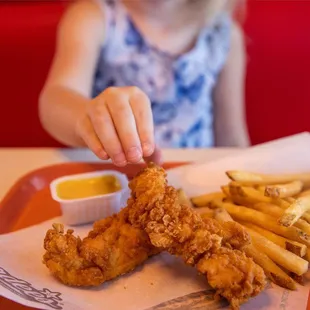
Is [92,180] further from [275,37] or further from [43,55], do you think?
[275,37]

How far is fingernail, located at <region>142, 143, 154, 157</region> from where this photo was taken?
1.17 m

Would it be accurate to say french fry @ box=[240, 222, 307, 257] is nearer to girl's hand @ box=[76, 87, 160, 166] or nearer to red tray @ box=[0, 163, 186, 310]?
girl's hand @ box=[76, 87, 160, 166]

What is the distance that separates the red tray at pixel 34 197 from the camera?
1.47m

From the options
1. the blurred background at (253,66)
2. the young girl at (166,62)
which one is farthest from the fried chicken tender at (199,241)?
the blurred background at (253,66)

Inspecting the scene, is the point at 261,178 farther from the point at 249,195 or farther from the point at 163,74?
the point at 163,74

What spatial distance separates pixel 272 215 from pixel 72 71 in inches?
41.7

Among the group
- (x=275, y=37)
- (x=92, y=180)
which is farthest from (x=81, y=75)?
(x=275, y=37)

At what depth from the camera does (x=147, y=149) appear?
1.17 meters

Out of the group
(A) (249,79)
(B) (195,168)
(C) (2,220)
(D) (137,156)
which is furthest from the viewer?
(A) (249,79)

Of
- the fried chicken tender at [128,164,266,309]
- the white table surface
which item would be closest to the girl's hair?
the white table surface

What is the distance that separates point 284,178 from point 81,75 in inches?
37.3

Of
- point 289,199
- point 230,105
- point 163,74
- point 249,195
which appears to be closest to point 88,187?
point 249,195

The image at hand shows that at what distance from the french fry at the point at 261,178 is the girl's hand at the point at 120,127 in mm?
322

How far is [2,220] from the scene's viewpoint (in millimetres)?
1448
